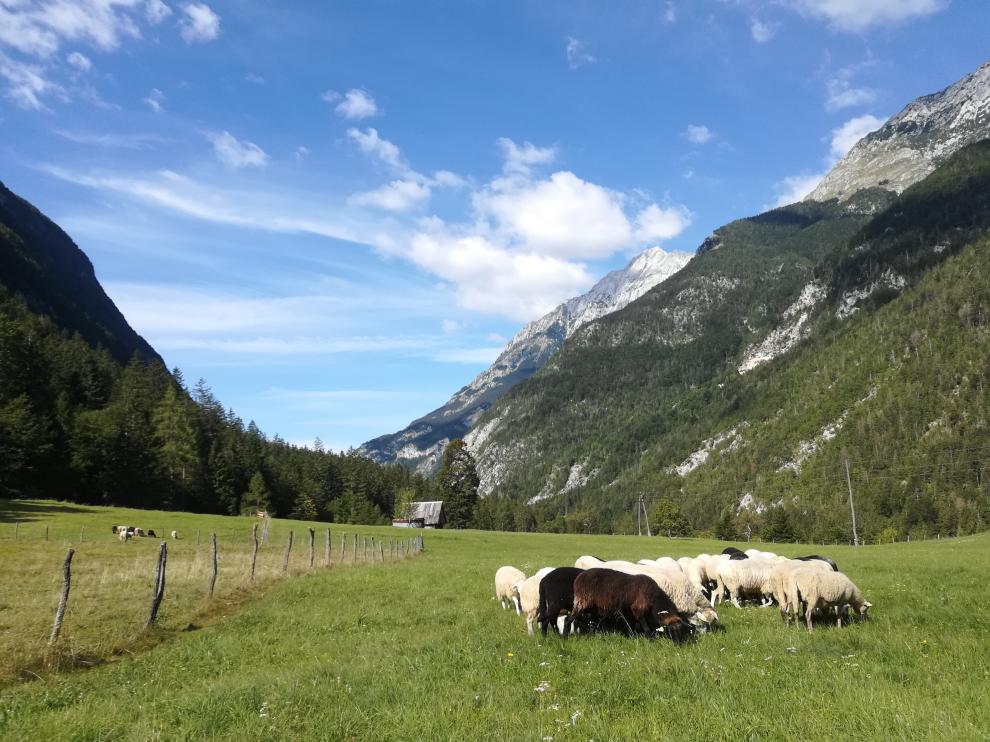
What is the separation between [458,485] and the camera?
11625 cm

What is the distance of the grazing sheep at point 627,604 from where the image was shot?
44.7 ft

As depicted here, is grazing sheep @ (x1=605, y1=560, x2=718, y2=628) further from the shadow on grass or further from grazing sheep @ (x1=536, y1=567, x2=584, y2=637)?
the shadow on grass

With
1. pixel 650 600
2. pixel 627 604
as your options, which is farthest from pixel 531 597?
pixel 650 600

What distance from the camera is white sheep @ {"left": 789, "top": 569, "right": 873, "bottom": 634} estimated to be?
48.9ft

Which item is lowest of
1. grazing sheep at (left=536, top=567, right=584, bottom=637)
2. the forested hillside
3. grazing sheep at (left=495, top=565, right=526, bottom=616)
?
grazing sheep at (left=495, top=565, right=526, bottom=616)

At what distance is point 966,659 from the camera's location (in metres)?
9.91

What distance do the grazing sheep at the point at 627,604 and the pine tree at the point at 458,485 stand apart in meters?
99.8

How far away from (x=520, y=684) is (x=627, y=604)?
17.9 feet

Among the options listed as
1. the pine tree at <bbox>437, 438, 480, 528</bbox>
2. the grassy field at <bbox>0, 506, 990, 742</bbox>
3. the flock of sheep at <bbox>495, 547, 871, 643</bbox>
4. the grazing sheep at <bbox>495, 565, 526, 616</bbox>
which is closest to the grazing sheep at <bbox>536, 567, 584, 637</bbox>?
the flock of sheep at <bbox>495, 547, 871, 643</bbox>

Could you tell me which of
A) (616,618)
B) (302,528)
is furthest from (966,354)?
(616,618)

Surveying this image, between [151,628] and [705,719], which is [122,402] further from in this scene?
[705,719]

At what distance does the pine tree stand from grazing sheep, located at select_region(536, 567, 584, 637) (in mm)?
99153

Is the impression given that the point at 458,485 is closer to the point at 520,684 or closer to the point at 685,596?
the point at 685,596

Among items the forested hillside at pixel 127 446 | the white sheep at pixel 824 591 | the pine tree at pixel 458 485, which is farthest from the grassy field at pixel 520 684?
the pine tree at pixel 458 485
